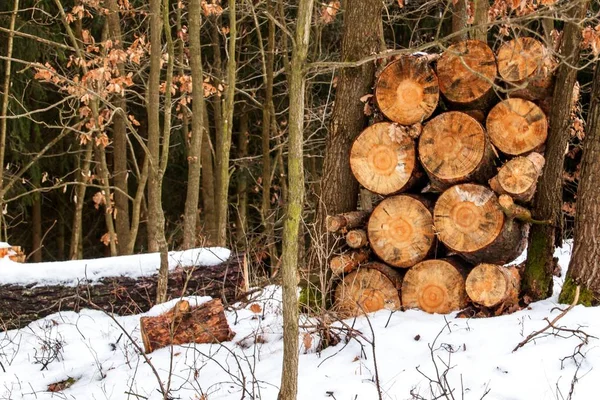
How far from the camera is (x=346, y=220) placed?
554 centimetres

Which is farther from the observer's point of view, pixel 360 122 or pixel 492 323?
pixel 360 122

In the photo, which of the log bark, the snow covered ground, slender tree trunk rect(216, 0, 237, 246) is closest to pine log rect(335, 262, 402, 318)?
the snow covered ground

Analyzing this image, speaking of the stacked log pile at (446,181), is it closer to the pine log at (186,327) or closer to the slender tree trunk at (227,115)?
the pine log at (186,327)

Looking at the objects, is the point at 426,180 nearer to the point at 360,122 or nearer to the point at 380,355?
the point at 360,122

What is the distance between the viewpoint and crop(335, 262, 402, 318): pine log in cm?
544

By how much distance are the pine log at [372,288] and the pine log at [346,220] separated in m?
0.36

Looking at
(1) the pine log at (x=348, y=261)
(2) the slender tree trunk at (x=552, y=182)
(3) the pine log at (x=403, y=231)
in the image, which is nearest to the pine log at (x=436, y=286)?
(3) the pine log at (x=403, y=231)

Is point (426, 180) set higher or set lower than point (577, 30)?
lower

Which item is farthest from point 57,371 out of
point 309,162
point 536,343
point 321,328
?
point 309,162

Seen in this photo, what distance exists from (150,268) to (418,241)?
8.53 feet

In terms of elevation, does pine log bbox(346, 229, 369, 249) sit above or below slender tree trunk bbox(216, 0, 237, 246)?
below

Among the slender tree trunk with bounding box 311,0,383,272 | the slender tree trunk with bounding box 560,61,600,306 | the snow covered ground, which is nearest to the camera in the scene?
the snow covered ground

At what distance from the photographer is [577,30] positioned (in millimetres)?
5305

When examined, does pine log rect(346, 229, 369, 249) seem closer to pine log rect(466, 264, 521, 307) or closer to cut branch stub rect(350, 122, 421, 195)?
cut branch stub rect(350, 122, 421, 195)
